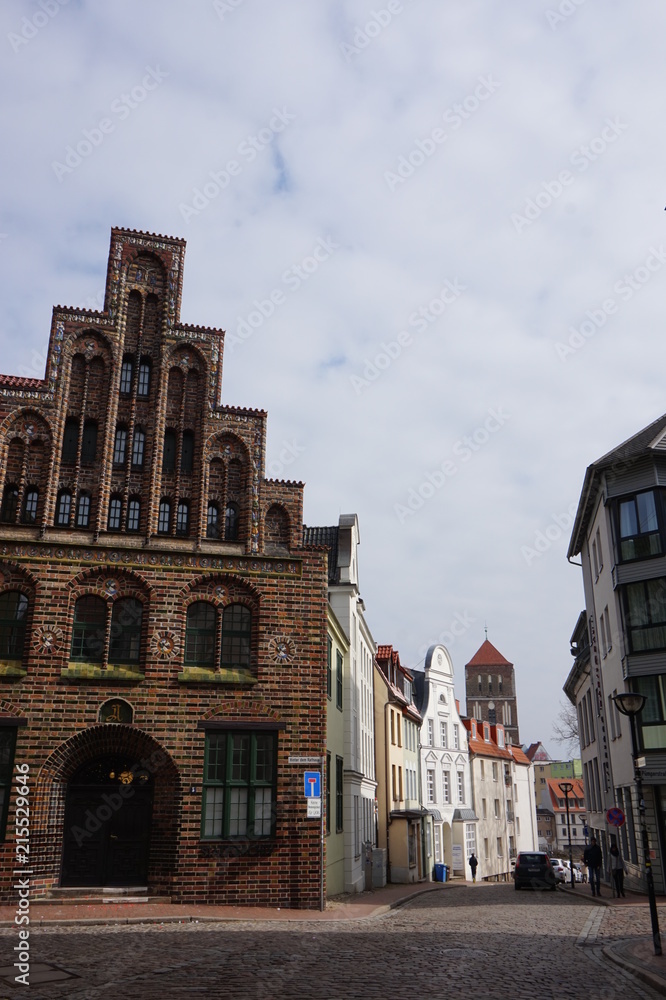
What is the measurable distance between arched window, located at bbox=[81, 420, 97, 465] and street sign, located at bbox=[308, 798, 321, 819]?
1018 centimetres

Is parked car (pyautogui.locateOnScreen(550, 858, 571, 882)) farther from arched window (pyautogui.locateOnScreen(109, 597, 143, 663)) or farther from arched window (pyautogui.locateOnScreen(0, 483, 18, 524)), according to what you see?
arched window (pyautogui.locateOnScreen(0, 483, 18, 524))

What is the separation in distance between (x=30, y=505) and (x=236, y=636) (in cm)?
616

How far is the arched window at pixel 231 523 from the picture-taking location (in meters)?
22.5

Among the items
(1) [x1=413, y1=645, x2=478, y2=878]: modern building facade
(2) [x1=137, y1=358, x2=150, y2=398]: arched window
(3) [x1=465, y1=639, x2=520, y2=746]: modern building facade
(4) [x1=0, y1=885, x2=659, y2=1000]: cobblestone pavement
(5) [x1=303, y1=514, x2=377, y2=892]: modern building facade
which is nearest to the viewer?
(4) [x1=0, y1=885, x2=659, y2=1000]: cobblestone pavement

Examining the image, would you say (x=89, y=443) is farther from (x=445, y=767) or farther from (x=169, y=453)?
(x=445, y=767)

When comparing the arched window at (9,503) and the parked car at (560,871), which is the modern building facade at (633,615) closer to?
the parked car at (560,871)

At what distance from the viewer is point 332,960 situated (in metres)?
12.6

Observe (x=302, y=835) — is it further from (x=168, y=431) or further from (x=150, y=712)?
(x=168, y=431)

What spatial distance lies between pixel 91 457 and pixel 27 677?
5.77 meters

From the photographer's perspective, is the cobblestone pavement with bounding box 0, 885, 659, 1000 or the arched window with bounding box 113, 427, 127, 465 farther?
the arched window with bounding box 113, 427, 127, 465

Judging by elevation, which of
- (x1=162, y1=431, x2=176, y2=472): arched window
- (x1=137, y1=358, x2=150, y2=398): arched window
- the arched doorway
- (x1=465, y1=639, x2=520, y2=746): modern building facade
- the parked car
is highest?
(x1=465, y1=639, x2=520, y2=746): modern building facade

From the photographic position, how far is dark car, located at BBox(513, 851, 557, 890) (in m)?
33.2

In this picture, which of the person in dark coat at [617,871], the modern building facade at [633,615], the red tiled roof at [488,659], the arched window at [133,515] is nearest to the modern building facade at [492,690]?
the red tiled roof at [488,659]

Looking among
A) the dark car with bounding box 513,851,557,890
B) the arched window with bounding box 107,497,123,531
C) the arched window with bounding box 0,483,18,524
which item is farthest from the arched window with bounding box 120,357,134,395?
the dark car with bounding box 513,851,557,890
